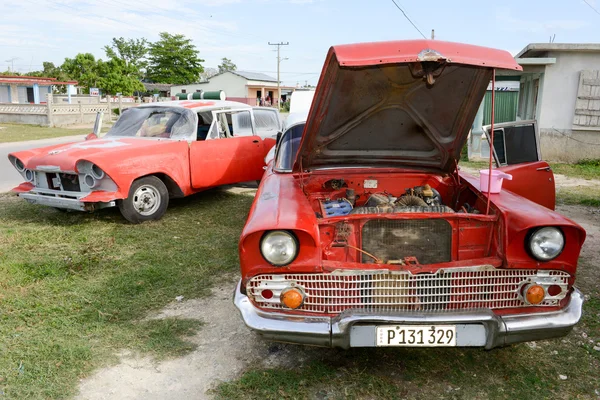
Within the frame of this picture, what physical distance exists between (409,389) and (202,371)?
4.09 feet

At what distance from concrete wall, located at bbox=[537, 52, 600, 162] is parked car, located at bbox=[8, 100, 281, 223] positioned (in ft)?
23.8

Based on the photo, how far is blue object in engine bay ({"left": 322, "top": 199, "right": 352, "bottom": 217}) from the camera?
143 inches

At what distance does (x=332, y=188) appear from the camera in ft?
13.4

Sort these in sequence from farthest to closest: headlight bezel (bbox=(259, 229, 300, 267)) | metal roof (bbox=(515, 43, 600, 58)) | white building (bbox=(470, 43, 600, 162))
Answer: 1. white building (bbox=(470, 43, 600, 162))
2. metal roof (bbox=(515, 43, 600, 58))
3. headlight bezel (bbox=(259, 229, 300, 267))

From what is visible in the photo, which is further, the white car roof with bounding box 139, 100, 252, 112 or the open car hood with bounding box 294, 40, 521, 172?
the white car roof with bounding box 139, 100, 252, 112

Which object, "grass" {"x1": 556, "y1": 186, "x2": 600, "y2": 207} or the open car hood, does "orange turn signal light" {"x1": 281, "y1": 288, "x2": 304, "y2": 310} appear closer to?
the open car hood

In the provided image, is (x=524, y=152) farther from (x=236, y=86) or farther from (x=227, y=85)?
(x=227, y=85)

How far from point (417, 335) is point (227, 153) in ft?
16.6

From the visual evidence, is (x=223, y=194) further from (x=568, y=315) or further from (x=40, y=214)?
(x=568, y=315)

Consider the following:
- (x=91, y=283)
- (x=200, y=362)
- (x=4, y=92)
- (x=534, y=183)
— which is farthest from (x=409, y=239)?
(x=4, y=92)

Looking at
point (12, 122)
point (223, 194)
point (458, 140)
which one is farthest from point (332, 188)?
point (12, 122)

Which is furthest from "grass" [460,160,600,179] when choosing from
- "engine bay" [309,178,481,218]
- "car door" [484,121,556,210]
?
"engine bay" [309,178,481,218]

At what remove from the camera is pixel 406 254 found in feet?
10.2

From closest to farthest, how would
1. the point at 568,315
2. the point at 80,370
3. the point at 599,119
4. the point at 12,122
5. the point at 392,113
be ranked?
1. the point at 568,315
2. the point at 80,370
3. the point at 392,113
4. the point at 599,119
5. the point at 12,122
